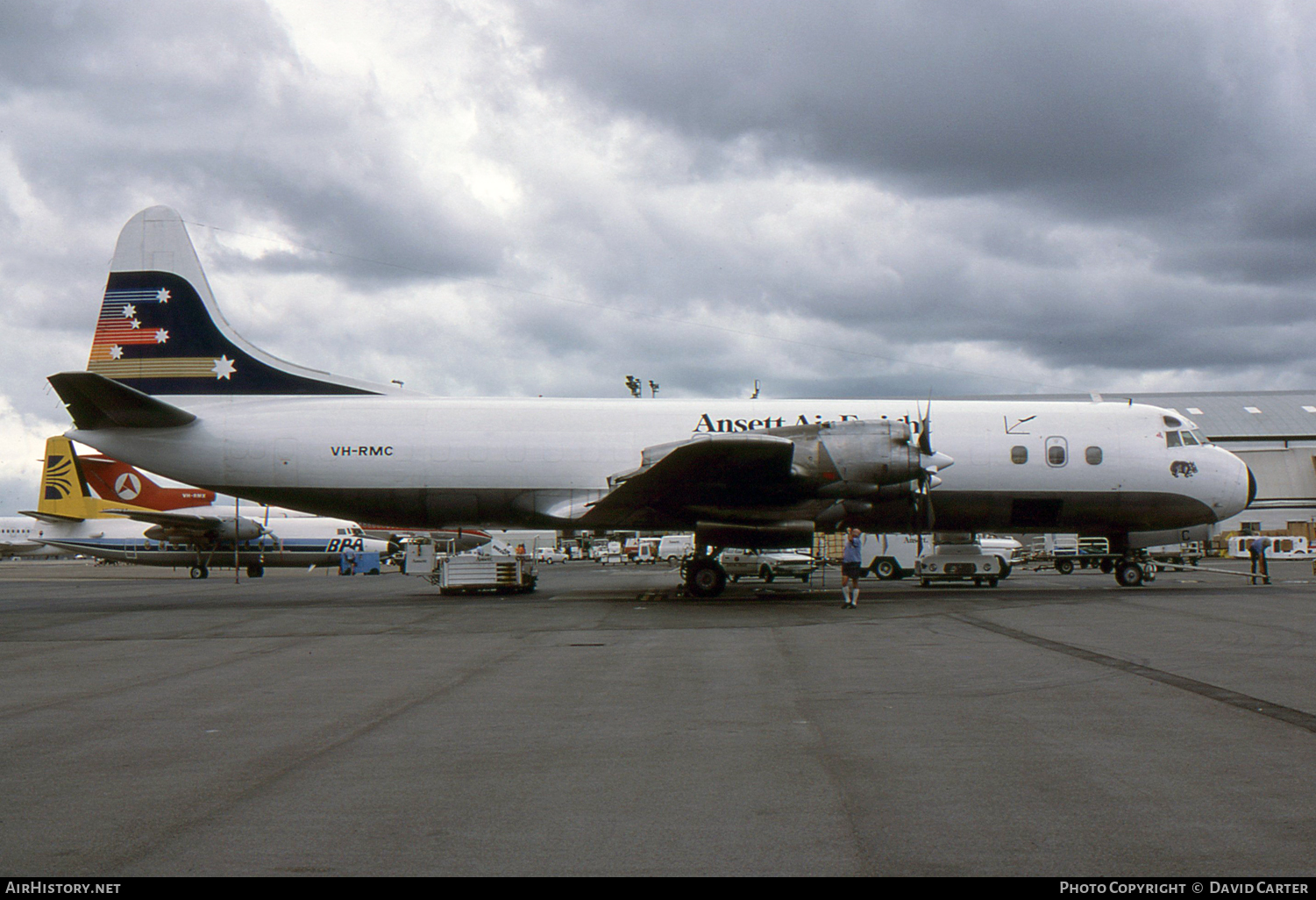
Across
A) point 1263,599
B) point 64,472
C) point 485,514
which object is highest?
point 64,472

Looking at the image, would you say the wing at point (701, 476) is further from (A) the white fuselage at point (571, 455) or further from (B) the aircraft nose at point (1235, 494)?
(B) the aircraft nose at point (1235, 494)

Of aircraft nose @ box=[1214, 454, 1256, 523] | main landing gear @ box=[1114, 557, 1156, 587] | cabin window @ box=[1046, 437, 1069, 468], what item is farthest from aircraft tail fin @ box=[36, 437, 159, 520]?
aircraft nose @ box=[1214, 454, 1256, 523]

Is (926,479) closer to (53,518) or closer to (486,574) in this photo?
(486,574)

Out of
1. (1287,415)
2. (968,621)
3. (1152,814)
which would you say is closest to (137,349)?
(968,621)

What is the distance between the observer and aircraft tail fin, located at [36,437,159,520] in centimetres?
4828

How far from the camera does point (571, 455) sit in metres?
21.7

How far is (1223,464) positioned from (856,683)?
1834 cm

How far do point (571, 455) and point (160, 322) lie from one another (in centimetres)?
1010

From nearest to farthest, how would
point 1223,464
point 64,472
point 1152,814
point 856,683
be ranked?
point 1152,814 < point 856,683 < point 1223,464 < point 64,472

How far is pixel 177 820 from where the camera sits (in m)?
4.75

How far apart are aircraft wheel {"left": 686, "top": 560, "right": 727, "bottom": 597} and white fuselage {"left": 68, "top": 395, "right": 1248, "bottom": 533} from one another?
9.49 feet

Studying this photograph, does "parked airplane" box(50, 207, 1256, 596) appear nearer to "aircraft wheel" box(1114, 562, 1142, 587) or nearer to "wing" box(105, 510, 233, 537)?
"aircraft wheel" box(1114, 562, 1142, 587)
